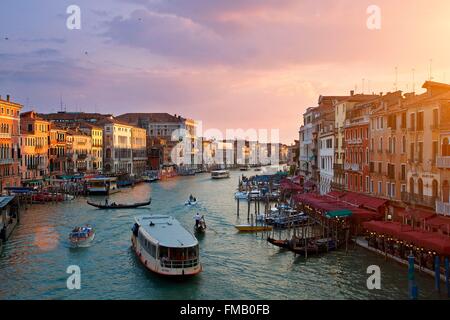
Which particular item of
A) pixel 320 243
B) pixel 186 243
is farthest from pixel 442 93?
pixel 186 243

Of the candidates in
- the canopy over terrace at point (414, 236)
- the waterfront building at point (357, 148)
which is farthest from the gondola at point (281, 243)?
the waterfront building at point (357, 148)

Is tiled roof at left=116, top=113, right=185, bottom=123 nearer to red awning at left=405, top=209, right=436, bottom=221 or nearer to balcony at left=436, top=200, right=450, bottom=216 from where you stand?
red awning at left=405, top=209, right=436, bottom=221

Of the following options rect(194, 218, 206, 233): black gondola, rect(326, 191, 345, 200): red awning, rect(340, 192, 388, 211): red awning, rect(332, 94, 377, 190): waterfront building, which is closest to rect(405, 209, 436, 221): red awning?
rect(340, 192, 388, 211): red awning

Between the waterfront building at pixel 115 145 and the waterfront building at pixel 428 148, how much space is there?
4111 centimetres

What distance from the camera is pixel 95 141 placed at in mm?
53250

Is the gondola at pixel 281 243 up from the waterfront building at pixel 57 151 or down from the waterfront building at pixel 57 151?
down

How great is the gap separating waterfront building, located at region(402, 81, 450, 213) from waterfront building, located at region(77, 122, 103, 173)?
1541 inches

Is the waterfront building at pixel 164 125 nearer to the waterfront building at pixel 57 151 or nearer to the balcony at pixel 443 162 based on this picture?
the waterfront building at pixel 57 151

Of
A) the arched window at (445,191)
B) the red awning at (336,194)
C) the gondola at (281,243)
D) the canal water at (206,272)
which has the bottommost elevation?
the canal water at (206,272)

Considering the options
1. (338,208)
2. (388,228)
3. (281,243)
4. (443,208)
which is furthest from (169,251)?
(338,208)

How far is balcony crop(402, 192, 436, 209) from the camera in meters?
15.6

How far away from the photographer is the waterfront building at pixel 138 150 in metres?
64.8

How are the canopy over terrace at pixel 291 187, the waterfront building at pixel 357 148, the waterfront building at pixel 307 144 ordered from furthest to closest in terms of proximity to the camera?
the waterfront building at pixel 307 144
the canopy over terrace at pixel 291 187
the waterfront building at pixel 357 148

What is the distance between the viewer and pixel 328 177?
28562 millimetres
